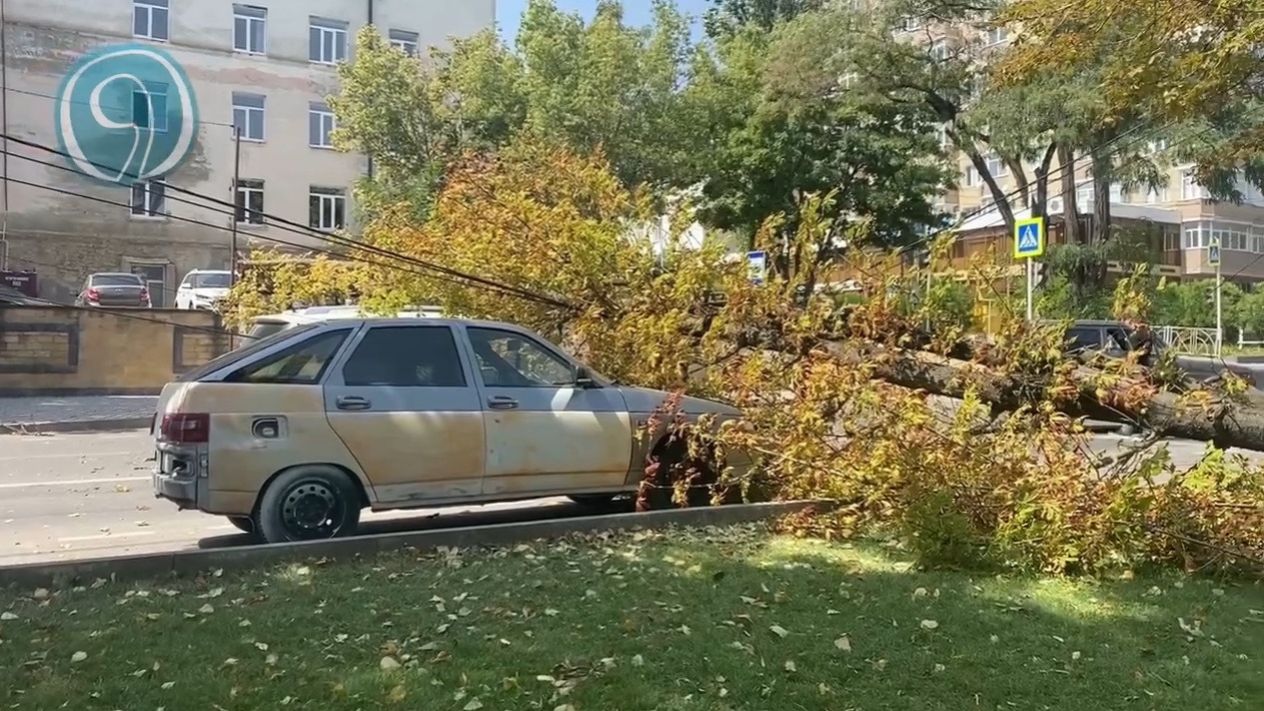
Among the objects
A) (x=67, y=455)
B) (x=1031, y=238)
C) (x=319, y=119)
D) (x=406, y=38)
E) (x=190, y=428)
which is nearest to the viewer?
(x=190, y=428)

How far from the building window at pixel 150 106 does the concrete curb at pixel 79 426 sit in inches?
864

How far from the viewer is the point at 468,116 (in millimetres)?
25859

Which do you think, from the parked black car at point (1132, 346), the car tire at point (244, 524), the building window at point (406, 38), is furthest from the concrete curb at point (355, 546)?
the building window at point (406, 38)

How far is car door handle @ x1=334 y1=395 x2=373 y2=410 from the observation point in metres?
7.06

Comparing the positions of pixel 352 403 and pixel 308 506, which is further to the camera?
pixel 352 403

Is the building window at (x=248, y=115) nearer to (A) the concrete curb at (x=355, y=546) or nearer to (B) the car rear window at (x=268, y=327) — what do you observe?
(B) the car rear window at (x=268, y=327)

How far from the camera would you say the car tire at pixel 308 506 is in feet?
22.4

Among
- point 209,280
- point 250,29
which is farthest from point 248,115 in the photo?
point 209,280

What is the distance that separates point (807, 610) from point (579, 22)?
70.4ft

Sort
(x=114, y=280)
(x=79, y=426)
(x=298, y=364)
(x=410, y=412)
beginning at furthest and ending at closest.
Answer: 1. (x=114, y=280)
2. (x=79, y=426)
3. (x=410, y=412)
4. (x=298, y=364)

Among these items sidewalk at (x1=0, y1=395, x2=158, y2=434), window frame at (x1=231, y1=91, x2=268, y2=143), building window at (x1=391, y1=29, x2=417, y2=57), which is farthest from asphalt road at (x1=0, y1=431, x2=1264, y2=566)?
building window at (x1=391, y1=29, x2=417, y2=57)

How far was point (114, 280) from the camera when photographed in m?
29.9

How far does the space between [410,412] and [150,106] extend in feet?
110

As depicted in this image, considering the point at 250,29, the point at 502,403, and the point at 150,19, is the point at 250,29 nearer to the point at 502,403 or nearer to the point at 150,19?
the point at 150,19
